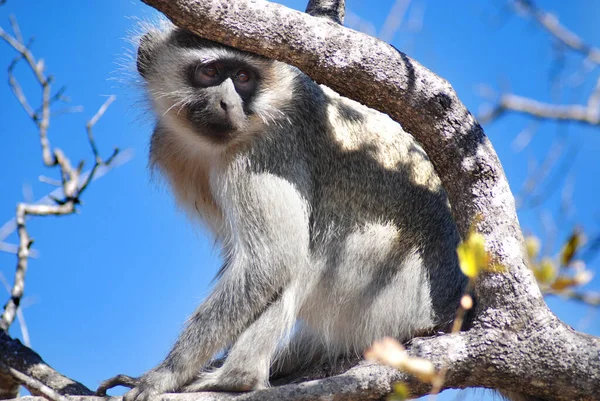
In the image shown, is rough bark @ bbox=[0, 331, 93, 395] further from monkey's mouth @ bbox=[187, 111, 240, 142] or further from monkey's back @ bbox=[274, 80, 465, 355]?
monkey's mouth @ bbox=[187, 111, 240, 142]

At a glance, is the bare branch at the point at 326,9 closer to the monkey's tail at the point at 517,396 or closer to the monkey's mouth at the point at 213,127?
the monkey's mouth at the point at 213,127

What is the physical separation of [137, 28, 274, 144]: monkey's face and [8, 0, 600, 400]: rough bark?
2.64 feet

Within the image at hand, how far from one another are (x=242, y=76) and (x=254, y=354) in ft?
7.21

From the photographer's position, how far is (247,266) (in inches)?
208

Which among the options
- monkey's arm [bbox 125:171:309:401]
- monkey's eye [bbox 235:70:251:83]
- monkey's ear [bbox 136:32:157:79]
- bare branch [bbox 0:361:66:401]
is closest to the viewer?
bare branch [bbox 0:361:66:401]

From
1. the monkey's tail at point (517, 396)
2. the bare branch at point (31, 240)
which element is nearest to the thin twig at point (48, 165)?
the bare branch at point (31, 240)

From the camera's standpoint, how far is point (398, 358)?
149cm

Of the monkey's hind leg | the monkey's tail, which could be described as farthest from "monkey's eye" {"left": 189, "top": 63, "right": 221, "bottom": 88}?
the monkey's tail

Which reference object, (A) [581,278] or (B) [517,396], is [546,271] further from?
(B) [517,396]

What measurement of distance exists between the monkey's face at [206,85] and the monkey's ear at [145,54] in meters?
0.06

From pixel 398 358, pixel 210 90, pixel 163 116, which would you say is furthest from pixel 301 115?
pixel 398 358

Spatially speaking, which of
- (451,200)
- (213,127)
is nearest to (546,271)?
(451,200)

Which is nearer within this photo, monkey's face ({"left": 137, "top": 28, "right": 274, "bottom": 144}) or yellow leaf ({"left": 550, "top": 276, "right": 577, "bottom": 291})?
yellow leaf ({"left": 550, "top": 276, "right": 577, "bottom": 291})

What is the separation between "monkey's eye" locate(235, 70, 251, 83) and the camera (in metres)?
5.55
